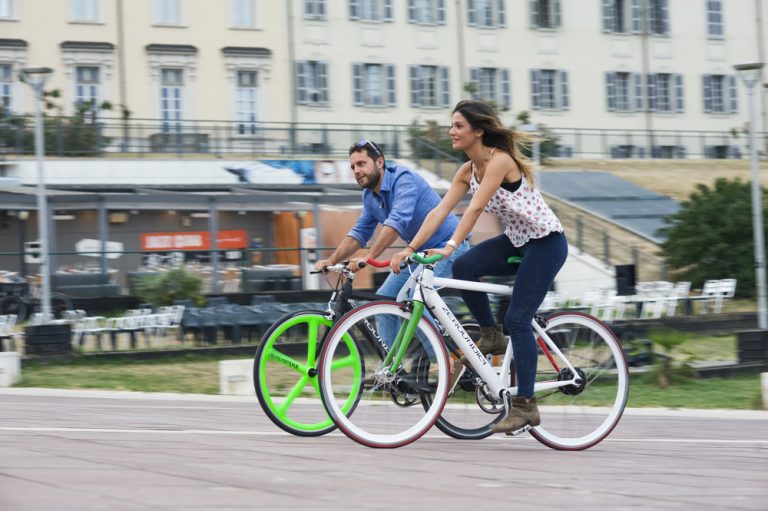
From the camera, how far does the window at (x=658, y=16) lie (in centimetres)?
5630

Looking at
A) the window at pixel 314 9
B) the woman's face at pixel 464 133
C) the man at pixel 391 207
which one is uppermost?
the window at pixel 314 9

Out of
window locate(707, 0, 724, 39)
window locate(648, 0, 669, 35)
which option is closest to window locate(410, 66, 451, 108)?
window locate(648, 0, 669, 35)

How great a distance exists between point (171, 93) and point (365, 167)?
40748mm

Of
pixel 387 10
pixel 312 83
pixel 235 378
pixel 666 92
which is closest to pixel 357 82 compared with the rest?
pixel 312 83

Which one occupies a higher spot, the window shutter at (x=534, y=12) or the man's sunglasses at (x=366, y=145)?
the window shutter at (x=534, y=12)

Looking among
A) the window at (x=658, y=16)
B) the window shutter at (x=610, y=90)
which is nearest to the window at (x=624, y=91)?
the window shutter at (x=610, y=90)

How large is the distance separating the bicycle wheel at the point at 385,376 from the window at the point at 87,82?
40203mm

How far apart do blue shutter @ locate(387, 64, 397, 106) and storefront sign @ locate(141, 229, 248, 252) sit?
20.9 meters

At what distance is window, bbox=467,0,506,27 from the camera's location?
2053 inches

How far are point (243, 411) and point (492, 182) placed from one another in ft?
12.1

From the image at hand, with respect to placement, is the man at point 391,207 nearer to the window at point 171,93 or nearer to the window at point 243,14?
the window at point 171,93

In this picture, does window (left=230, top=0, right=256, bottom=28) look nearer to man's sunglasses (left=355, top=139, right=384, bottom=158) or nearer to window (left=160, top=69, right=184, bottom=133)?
window (left=160, top=69, right=184, bottom=133)

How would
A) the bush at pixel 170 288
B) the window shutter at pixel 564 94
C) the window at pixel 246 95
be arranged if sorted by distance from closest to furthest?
the bush at pixel 170 288
the window at pixel 246 95
the window shutter at pixel 564 94

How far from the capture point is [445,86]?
170 feet
